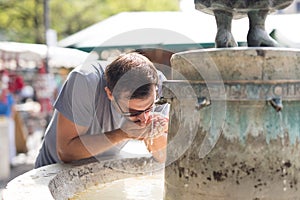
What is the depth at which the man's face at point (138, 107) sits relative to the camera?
2.45m

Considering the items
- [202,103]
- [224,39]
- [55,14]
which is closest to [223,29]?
[224,39]

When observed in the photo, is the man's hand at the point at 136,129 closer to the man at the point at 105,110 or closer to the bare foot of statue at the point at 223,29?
the man at the point at 105,110

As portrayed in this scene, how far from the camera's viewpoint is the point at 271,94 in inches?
67.6

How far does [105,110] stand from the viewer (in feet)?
9.06

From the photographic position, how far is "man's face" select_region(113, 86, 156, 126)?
2.45 m

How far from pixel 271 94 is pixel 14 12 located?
796 inches

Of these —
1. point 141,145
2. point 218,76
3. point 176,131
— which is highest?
point 218,76

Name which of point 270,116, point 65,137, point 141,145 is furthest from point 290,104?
point 141,145

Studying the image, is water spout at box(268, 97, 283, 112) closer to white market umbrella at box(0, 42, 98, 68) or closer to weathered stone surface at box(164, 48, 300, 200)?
weathered stone surface at box(164, 48, 300, 200)

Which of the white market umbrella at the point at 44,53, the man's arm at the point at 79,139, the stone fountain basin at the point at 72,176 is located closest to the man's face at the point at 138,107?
A: the man's arm at the point at 79,139

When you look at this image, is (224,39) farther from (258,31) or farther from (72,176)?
(72,176)

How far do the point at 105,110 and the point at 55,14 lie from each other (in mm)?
19383

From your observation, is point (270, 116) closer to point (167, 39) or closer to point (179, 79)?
point (179, 79)

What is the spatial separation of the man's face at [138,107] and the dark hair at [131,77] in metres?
0.03
